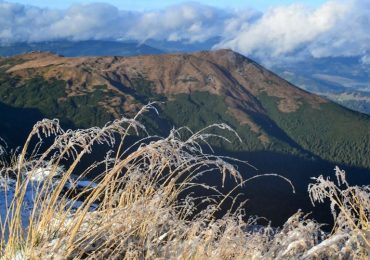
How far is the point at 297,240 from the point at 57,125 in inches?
104

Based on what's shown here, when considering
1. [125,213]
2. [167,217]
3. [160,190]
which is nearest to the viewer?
[125,213]

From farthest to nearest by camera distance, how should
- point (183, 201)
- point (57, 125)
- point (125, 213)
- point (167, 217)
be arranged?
point (183, 201) → point (167, 217) → point (125, 213) → point (57, 125)

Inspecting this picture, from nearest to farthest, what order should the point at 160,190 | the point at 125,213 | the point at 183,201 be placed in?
the point at 125,213, the point at 160,190, the point at 183,201

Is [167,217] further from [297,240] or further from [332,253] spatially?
[332,253]

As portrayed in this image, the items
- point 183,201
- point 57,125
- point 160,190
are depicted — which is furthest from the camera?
point 183,201

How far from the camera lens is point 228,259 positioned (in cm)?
547

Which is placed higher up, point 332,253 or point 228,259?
point 332,253

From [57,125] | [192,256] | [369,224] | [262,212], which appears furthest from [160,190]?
[262,212]

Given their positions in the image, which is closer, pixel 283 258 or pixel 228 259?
pixel 283 258

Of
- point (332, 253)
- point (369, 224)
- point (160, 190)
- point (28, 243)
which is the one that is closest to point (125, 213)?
point (160, 190)

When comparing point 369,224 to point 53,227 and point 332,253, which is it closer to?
point 332,253

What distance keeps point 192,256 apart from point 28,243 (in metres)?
1.61

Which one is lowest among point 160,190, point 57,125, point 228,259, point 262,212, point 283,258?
point 262,212

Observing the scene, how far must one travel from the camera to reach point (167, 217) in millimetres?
6047
